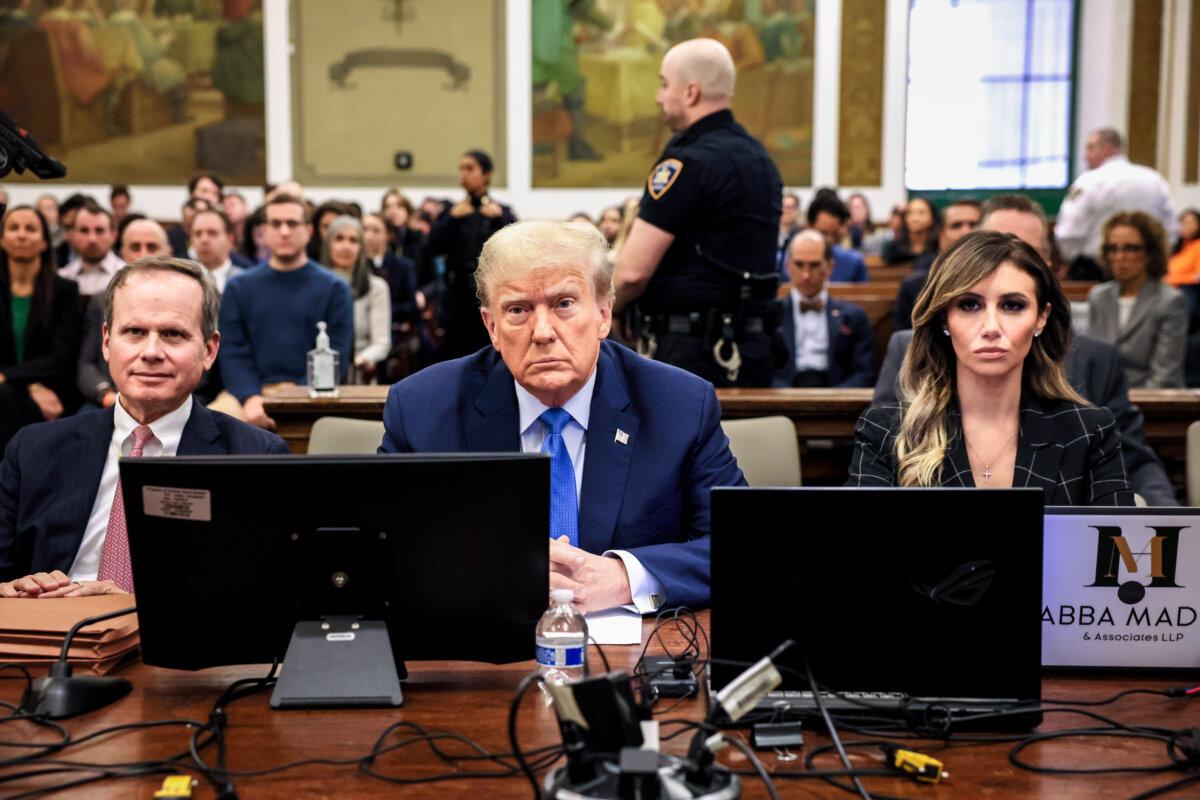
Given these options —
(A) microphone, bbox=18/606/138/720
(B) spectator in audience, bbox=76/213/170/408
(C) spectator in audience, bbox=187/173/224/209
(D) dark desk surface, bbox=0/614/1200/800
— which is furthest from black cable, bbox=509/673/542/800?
(C) spectator in audience, bbox=187/173/224/209

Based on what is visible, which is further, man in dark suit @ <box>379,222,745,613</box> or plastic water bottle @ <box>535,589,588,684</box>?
man in dark suit @ <box>379,222,745,613</box>

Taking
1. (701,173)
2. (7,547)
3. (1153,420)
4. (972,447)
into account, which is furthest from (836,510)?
(1153,420)

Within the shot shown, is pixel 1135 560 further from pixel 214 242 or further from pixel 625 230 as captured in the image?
pixel 214 242

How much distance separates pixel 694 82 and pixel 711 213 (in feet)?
1.69

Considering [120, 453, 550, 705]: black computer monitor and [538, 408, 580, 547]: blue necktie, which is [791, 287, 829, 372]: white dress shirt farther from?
[120, 453, 550, 705]: black computer monitor

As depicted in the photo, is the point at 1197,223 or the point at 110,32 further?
the point at 110,32

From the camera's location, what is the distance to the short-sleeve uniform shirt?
4539 mm

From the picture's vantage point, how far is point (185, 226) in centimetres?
1008

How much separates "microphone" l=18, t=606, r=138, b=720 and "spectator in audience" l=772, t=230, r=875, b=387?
17.3 feet

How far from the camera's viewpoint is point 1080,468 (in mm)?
2787

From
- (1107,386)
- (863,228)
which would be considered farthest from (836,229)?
(1107,386)

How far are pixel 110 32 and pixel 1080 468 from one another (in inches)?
568

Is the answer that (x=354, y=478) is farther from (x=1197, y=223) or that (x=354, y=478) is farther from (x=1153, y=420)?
(x=1197, y=223)

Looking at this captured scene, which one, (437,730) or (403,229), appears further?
(403,229)
